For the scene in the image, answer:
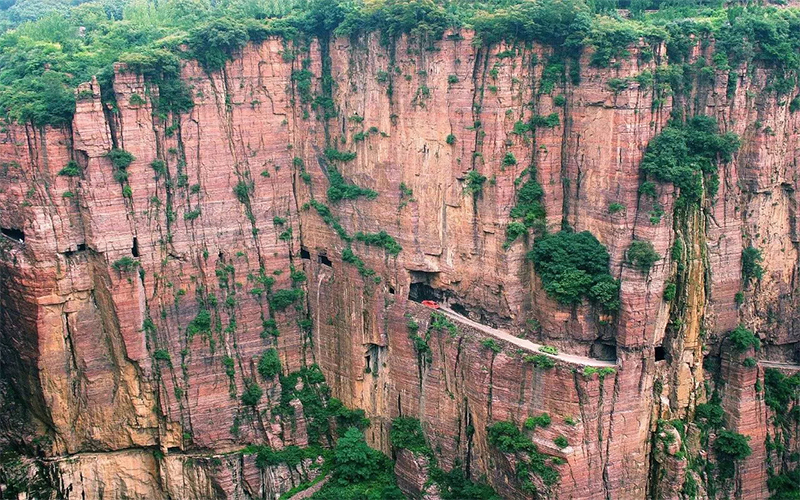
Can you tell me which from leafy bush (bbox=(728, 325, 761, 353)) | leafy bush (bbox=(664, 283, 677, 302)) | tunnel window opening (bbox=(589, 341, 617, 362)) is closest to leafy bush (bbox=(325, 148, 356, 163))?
tunnel window opening (bbox=(589, 341, 617, 362))

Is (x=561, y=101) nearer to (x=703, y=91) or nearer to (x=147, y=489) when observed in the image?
(x=703, y=91)

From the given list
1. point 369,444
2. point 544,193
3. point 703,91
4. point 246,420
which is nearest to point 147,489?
point 246,420

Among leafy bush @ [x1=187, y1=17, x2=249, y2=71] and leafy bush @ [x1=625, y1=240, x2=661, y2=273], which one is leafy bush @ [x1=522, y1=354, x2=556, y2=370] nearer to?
leafy bush @ [x1=625, y1=240, x2=661, y2=273]

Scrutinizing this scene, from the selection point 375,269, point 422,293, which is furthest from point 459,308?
point 375,269

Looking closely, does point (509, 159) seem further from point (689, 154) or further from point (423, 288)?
point (423, 288)

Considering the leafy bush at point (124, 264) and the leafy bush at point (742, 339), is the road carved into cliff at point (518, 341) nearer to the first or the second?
the leafy bush at point (742, 339)

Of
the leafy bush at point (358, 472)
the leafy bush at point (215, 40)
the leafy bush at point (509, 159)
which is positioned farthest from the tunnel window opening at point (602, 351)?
the leafy bush at point (215, 40)
